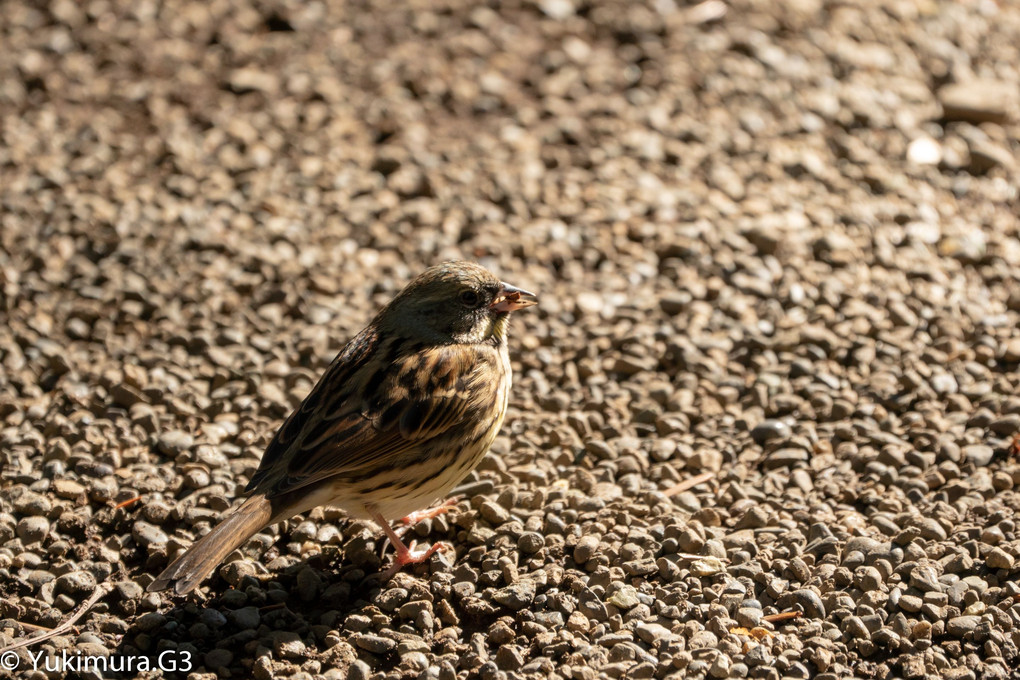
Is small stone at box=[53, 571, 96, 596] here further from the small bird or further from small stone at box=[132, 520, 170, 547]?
the small bird

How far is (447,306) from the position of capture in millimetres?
5160

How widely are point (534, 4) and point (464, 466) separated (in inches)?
202

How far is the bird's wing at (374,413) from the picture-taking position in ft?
15.2

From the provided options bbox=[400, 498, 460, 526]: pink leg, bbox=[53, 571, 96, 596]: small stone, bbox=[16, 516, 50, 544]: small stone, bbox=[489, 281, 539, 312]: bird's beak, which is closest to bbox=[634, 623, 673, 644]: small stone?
bbox=[400, 498, 460, 526]: pink leg

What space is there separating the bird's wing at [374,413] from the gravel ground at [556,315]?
0.51 meters

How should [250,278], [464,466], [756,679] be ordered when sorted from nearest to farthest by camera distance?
[756,679], [464,466], [250,278]

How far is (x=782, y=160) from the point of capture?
25.0 feet

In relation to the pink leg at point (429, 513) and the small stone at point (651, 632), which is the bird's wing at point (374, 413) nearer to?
the pink leg at point (429, 513)

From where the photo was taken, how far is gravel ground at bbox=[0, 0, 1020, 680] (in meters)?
4.51

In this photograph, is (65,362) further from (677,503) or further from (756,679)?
(756,679)

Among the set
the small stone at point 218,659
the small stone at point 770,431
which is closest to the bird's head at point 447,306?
the small stone at point 770,431

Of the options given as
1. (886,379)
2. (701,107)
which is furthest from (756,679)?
(701,107)

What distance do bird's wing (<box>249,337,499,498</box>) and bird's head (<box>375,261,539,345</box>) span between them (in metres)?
0.12

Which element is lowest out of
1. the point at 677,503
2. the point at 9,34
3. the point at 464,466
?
the point at 677,503
